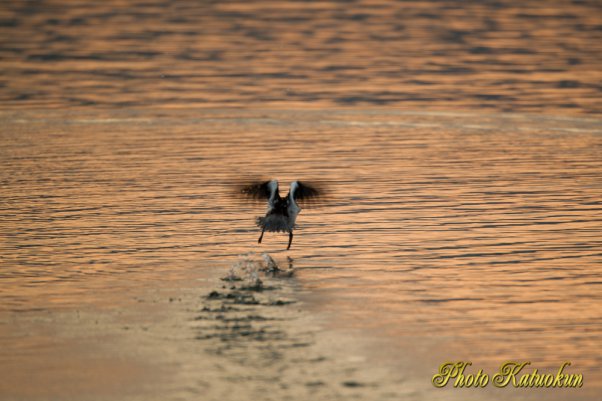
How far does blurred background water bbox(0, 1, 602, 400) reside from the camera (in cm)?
1280

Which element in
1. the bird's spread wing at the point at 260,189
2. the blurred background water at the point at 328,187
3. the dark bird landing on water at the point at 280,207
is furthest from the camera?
the bird's spread wing at the point at 260,189

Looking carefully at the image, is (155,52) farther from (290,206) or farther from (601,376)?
(601,376)

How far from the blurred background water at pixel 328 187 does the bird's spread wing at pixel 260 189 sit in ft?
2.68

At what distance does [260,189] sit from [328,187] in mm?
4560

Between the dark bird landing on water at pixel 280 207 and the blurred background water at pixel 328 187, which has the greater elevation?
the dark bird landing on water at pixel 280 207

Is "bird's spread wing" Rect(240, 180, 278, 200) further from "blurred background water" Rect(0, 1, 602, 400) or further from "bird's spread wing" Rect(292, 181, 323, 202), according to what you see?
"blurred background water" Rect(0, 1, 602, 400)

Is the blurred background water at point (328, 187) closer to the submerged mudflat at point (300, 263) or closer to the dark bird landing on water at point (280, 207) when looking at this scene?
the submerged mudflat at point (300, 263)

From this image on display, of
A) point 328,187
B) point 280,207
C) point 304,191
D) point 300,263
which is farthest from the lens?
point 328,187

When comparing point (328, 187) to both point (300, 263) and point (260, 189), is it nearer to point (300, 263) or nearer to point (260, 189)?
point (260, 189)

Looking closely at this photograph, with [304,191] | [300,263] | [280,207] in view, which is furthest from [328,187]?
[300,263]

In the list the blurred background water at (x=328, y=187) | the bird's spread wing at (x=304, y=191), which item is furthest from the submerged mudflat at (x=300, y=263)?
the bird's spread wing at (x=304, y=191)

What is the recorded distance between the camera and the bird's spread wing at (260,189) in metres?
16.6

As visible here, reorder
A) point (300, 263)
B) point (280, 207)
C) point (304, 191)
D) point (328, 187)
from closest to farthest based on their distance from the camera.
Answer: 1. point (300, 263)
2. point (280, 207)
3. point (304, 191)
4. point (328, 187)

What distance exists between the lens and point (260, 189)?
1686cm
